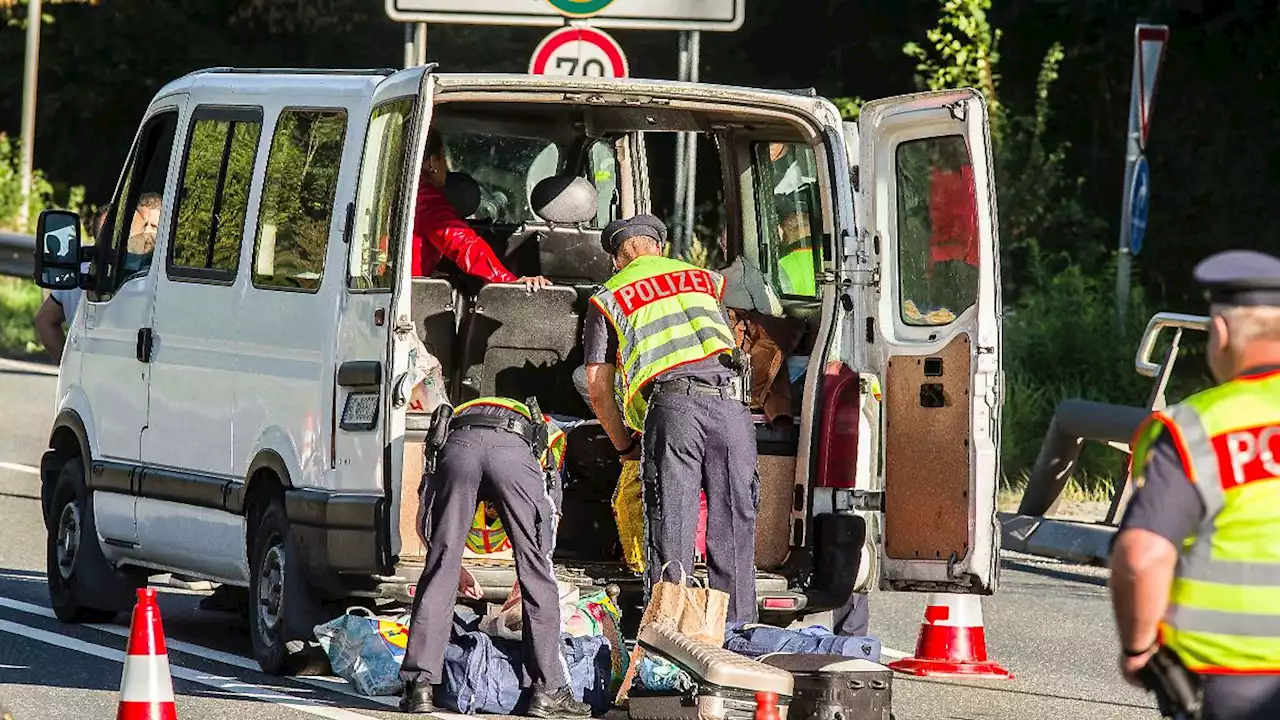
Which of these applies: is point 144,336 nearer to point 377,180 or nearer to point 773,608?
point 377,180

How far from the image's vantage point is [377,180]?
8.95 m

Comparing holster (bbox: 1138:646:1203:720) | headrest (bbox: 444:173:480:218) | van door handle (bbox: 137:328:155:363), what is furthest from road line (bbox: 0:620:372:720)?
holster (bbox: 1138:646:1203:720)

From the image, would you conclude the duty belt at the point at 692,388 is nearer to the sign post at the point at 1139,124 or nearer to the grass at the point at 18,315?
the sign post at the point at 1139,124

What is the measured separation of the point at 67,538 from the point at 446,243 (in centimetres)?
195

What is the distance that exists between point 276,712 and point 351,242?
1514mm

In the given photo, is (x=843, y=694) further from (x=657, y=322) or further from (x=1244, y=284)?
(x=1244, y=284)

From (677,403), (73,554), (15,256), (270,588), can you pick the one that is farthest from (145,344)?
(15,256)

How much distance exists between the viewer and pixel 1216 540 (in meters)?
4.87

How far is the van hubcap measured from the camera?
35.6ft

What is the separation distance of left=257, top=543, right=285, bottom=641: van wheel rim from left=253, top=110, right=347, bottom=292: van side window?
0.90m

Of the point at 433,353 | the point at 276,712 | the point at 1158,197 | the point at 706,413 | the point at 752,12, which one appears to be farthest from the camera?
the point at 752,12

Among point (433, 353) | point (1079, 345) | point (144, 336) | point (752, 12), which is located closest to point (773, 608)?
point (433, 353)

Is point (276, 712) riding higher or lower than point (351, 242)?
lower

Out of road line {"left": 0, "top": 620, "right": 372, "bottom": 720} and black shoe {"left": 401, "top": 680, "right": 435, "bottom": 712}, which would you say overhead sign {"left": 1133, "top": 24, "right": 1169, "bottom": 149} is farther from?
black shoe {"left": 401, "top": 680, "right": 435, "bottom": 712}
